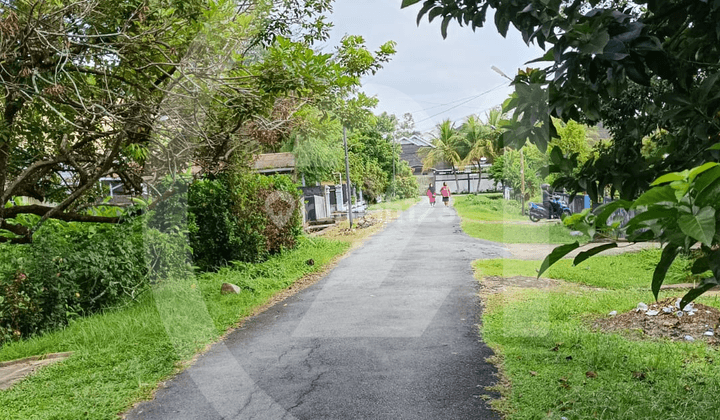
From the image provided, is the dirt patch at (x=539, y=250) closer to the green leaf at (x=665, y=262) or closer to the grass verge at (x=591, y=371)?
the grass verge at (x=591, y=371)

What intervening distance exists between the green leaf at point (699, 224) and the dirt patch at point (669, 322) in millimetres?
4619

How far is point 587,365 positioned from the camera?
13.7 feet

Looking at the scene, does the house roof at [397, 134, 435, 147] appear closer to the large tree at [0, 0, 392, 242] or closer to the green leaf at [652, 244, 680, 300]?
the large tree at [0, 0, 392, 242]

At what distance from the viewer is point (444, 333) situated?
5.39 meters

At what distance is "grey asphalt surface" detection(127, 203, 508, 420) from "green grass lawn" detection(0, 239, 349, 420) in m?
0.25

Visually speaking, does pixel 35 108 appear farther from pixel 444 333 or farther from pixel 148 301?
pixel 444 333

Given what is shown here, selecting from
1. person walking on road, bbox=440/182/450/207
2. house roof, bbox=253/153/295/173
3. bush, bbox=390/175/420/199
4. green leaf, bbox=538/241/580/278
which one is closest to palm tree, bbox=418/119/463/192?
bush, bbox=390/175/420/199

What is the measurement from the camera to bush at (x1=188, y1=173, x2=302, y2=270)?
9242 millimetres

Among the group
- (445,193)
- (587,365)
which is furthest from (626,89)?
(445,193)

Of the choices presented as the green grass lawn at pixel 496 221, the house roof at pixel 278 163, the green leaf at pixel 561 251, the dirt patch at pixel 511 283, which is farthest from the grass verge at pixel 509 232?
the green leaf at pixel 561 251

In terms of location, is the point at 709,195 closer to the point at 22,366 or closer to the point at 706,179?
the point at 706,179

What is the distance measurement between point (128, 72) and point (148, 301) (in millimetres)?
3083

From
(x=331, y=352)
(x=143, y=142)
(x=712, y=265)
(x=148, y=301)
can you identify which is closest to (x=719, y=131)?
(x=712, y=265)

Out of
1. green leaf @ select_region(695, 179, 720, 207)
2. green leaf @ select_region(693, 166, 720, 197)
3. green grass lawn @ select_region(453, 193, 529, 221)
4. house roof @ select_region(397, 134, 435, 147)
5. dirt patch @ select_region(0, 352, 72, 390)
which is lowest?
dirt patch @ select_region(0, 352, 72, 390)
